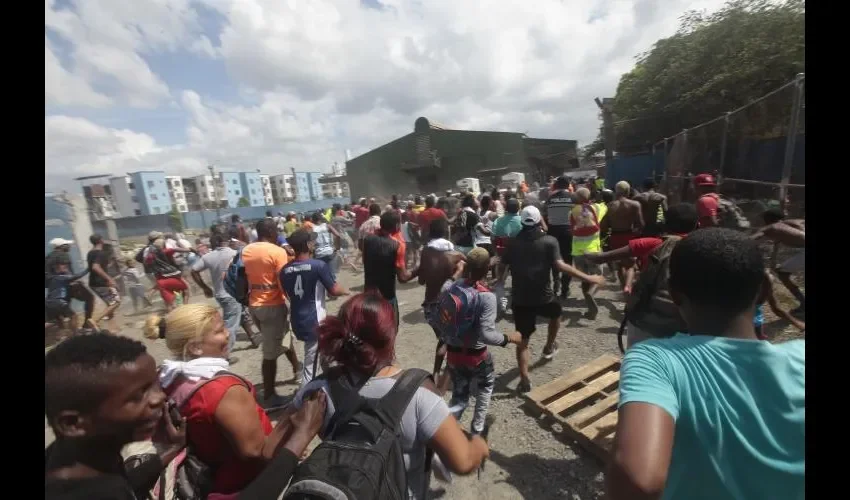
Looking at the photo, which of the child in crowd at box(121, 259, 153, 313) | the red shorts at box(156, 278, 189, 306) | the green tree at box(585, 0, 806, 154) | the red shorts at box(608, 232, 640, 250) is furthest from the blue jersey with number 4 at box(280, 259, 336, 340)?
the green tree at box(585, 0, 806, 154)

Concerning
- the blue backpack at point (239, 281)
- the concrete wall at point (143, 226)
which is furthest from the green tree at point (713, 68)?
the concrete wall at point (143, 226)

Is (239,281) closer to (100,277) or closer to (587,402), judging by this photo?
(587,402)

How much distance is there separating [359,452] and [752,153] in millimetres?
10601

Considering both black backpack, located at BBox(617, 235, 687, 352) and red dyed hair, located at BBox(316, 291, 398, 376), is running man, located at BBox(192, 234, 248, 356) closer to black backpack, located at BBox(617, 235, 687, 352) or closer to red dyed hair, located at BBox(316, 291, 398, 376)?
red dyed hair, located at BBox(316, 291, 398, 376)

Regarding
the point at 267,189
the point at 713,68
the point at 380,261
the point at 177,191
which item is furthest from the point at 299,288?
the point at 267,189

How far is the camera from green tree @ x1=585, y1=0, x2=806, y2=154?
14.7 metres

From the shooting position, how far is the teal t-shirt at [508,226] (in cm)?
598

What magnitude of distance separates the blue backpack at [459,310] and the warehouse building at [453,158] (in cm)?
2296

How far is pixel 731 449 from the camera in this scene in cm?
104

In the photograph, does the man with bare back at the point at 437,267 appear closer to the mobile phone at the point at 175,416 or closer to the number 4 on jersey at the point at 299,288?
the number 4 on jersey at the point at 299,288

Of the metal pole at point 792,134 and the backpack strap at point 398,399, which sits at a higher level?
the metal pole at point 792,134
